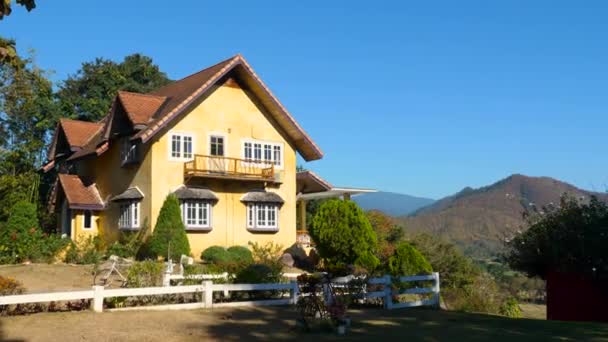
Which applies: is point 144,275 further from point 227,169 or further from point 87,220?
point 87,220

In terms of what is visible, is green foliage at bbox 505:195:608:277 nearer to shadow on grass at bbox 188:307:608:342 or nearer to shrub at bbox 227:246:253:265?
shadow on grass at bbox 188:307:608:342

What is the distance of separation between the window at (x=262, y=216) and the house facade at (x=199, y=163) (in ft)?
0.16

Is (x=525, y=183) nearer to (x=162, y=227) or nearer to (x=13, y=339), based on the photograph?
(x=162, y=227)

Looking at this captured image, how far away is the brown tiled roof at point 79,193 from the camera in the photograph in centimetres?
3233

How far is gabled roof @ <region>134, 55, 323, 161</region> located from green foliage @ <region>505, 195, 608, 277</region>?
15079 millimetres

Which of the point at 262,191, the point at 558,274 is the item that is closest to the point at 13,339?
the point at 558,274

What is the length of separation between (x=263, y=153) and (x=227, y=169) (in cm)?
253

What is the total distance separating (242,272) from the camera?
1756 cm

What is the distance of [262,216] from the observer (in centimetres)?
3231

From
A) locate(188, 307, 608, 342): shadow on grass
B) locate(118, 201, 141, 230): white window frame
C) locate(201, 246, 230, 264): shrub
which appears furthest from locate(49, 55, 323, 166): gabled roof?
locate(188, 307, 608, 342): shadow on grass

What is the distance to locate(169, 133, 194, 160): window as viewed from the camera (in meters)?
29.9

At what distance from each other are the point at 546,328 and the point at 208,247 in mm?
18373

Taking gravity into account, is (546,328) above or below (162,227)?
below

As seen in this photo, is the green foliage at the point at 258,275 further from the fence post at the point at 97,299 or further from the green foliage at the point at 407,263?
the green foliage at the point at 407,263
